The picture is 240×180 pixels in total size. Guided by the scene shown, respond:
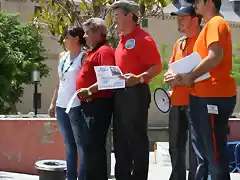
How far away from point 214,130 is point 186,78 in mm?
418

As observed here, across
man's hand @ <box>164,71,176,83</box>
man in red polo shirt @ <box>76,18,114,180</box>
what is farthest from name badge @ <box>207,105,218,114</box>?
man in red polo shirt @ <box>76,18,114,180</box>

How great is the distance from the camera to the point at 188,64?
362 cm

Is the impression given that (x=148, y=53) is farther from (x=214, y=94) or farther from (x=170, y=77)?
(x=214, y=94)

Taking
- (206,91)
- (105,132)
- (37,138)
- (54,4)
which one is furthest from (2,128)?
(206,91)

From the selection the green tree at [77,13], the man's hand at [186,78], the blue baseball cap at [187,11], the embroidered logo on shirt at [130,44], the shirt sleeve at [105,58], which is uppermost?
the green tree at [77,13]

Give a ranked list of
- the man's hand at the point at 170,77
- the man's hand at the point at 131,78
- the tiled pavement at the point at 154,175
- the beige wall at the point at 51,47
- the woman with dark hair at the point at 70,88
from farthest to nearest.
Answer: the beige wall at the point at 51,47
the tiled pavement at the point at 154,175
the woman with dark hair at the point at 70,88
the man's hand at the point at 131,78
the man's hand at the point at 170,77

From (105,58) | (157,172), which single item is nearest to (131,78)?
(105,58)

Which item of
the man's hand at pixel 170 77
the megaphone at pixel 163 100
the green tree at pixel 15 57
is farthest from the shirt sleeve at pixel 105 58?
the green tree at pixel 15 57

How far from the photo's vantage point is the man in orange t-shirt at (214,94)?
3.52 m

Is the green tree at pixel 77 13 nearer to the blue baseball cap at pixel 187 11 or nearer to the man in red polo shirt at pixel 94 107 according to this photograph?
the man in red polo shirt at pixel 94 107

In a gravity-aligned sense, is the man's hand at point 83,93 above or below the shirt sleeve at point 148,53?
below

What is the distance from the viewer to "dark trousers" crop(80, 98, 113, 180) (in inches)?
170

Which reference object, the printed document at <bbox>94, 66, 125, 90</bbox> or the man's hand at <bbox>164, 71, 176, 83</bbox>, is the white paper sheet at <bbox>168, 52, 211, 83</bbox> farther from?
the printed document at <bbox>94, 66, 125, 90</bbox>

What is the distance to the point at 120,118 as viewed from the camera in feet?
13.8
